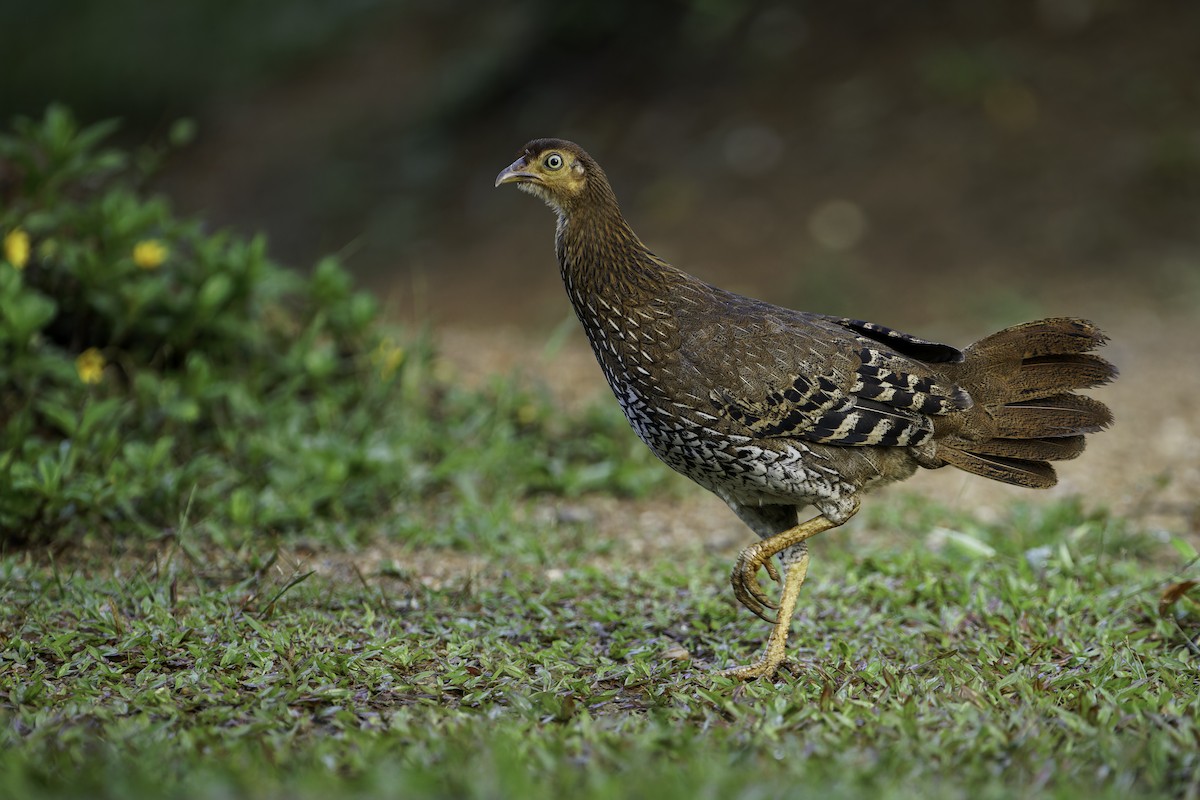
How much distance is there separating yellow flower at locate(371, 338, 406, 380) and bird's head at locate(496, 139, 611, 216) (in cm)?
201

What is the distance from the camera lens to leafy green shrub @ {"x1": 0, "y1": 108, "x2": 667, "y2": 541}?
17.6ft

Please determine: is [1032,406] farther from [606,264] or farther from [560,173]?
[560,173]

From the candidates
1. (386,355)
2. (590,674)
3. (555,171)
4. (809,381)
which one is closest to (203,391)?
(386,355)

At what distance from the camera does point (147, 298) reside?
5883mm

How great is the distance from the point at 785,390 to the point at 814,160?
23.6 feet

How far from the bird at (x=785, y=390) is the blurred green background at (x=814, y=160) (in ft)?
15.7

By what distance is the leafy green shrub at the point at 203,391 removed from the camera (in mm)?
5352

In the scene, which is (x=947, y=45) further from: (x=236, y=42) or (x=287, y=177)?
(x=236, y=42)

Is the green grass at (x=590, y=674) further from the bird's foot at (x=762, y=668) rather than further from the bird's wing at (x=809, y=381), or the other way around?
the bird's wing at (x=809, y=381)

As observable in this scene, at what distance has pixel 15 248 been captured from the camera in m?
5.68

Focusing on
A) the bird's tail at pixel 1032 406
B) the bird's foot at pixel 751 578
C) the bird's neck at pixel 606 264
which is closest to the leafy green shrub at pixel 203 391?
the bird's neck at pixel 606 264

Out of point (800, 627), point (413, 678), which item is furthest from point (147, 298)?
point (800, 627)

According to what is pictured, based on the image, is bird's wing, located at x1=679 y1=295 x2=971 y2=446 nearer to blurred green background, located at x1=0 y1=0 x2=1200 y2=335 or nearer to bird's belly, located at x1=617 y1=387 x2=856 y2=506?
bird's belly, located at x1=617 y1=387 x2=856 y2=506

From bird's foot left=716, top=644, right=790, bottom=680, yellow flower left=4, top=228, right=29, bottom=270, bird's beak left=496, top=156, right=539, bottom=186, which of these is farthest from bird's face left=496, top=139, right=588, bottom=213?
yellow flower left=4, top=228, right=29, bottom=270
